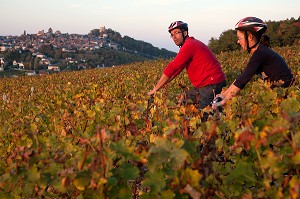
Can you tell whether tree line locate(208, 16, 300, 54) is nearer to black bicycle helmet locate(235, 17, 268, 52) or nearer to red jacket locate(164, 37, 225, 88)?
red jacket locate(164, 37, 225, 88)

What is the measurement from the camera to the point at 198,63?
6.00 m

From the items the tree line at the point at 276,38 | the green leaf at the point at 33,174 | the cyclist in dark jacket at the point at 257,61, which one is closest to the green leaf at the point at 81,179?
the green leaf at the point at 33,174

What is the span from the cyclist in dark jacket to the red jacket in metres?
1.22

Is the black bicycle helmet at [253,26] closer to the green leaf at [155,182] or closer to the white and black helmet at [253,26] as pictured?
the white and black helmet at [253,26]

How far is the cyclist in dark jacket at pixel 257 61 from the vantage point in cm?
454

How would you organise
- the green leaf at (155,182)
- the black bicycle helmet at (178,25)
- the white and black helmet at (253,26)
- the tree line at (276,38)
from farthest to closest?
the tree line at (276,38) < the black bicycle helmet at (178,25) < the white and black helmet at (253,26) < the green leaf at (155,182)

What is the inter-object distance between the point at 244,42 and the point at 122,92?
487 centimetres

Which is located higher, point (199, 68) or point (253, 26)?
point (253, 26)

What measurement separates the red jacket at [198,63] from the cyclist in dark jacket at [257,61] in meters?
1.22

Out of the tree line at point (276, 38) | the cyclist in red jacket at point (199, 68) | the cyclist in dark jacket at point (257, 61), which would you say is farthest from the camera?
the tree line at point (276, 38)

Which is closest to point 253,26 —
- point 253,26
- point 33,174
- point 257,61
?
point 253,26

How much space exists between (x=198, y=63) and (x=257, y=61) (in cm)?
156

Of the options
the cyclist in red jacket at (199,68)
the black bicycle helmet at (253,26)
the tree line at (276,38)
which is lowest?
the cyclist in red jacket at (199,68)

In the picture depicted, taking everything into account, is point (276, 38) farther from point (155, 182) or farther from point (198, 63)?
point (155, 182)
